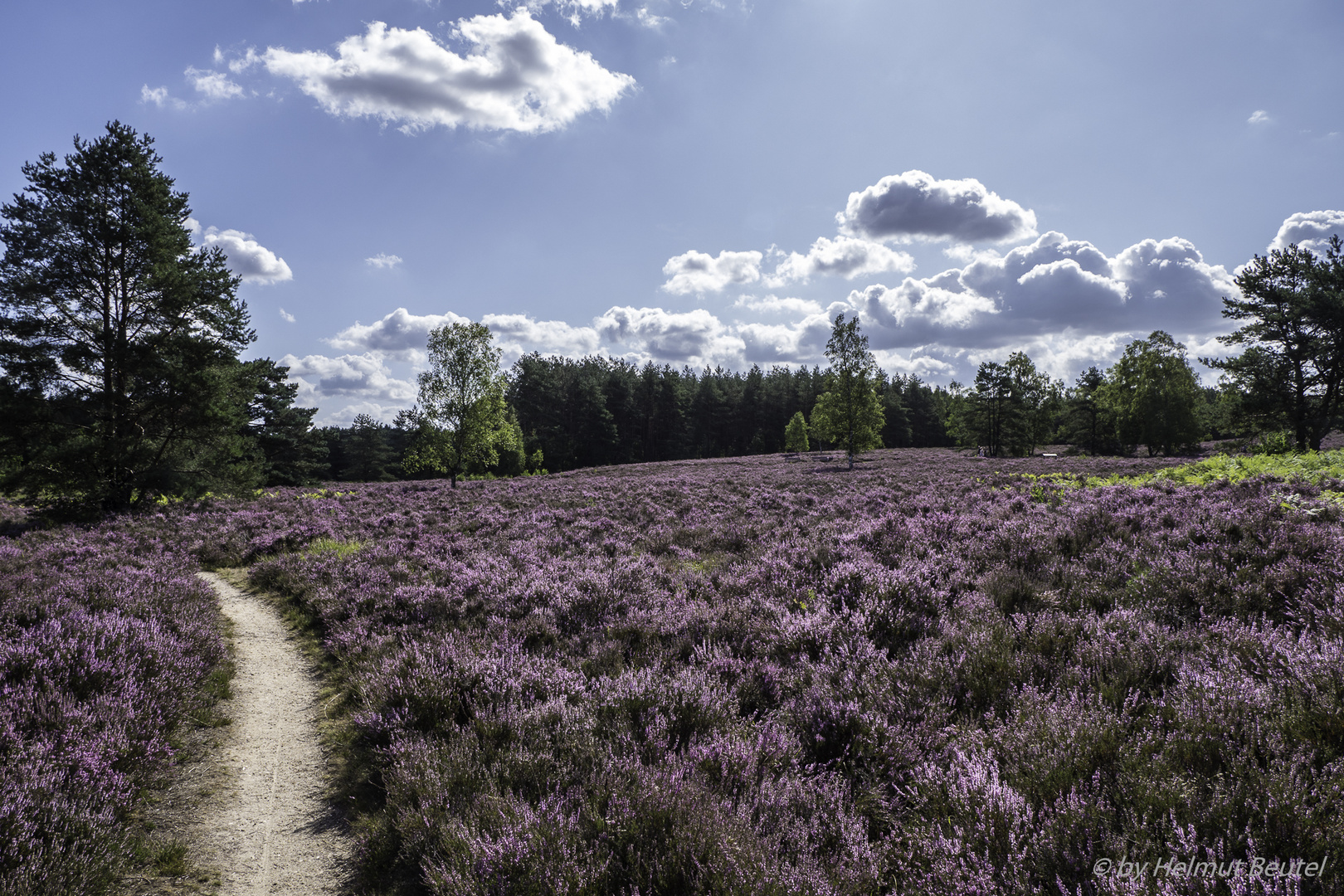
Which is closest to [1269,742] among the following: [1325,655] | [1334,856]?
[1334,856]

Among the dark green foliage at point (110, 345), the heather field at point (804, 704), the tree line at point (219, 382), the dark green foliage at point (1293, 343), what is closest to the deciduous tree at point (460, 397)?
the tree line at point (219, 382)

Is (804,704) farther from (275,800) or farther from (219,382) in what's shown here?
(219,382)

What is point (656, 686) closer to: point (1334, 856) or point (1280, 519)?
point (1334, 856)

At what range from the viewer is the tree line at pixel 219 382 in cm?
1698

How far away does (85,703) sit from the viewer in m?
4.55

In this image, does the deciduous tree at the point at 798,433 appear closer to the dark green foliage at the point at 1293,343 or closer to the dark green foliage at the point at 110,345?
the dark green foliage at the point at 1293,343

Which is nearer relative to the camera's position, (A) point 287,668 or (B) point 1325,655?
(B) point 1325,655

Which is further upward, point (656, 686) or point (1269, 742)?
point (1269, 742)

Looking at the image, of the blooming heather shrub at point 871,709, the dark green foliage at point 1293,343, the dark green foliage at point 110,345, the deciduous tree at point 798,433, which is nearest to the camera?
the blooming heather shrub at point 871,709

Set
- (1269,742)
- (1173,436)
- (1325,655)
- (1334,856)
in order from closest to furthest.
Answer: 1. (1334,856)
2. (1269,742)
3. (1325,655)
4. (1173,436)

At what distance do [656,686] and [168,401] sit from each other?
22.6 metres

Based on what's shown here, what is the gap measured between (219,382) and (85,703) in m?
18.6

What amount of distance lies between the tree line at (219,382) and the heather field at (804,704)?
35.8 feet

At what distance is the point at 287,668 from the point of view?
6793 millimetres
